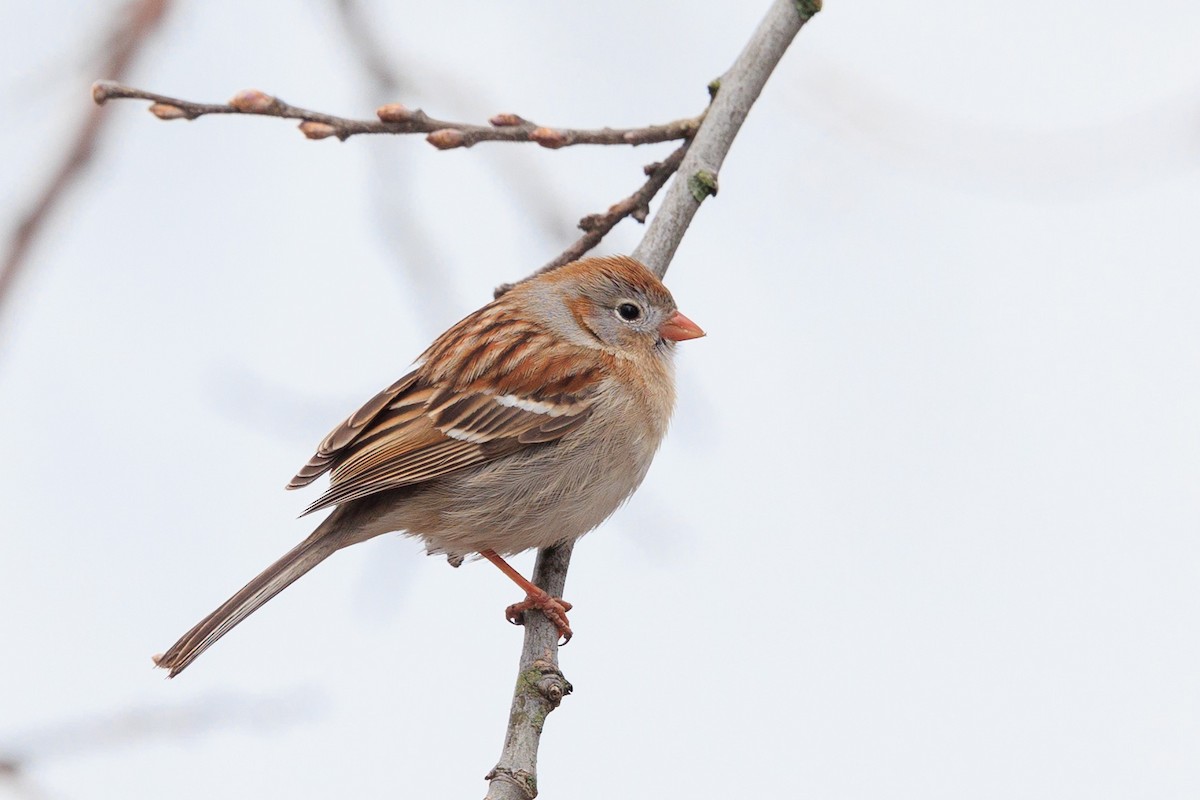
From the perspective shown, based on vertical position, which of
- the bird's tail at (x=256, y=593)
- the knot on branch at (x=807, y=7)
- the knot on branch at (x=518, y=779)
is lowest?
the knot on branch at (x=518, y=779)

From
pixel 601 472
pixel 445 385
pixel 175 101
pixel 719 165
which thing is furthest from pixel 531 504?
pixel 175 101

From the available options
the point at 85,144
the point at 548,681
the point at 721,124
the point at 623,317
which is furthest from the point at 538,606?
the point at 85,144

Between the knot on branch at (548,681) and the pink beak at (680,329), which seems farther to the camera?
the pink beak at (680,329)

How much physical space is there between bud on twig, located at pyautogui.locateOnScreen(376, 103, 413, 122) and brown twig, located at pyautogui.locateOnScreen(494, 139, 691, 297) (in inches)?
33.9

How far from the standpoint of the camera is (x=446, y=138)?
13.0ft

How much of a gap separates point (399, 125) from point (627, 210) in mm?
989

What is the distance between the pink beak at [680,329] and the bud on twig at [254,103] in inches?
73.3

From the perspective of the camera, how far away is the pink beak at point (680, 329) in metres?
5.01

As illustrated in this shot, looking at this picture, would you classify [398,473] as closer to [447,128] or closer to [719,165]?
[447,128]

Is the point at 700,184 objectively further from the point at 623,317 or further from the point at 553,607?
the point at 553,607

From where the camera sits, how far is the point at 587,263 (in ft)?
16.3

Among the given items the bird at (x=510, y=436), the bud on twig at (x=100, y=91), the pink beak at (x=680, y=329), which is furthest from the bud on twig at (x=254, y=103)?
the pink beak at (x=680, y=329)

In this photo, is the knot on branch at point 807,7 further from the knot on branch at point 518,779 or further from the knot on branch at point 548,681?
the knot on branch at point 518,779

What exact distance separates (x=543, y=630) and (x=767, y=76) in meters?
2.16
